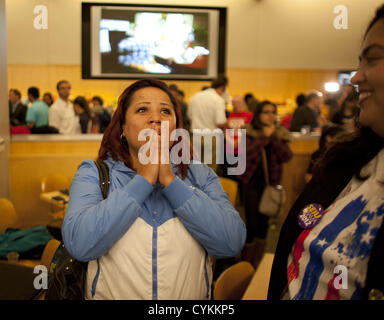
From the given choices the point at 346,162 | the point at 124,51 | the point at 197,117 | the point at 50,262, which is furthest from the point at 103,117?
the point at 197,117

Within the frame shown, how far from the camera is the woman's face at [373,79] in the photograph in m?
0.65

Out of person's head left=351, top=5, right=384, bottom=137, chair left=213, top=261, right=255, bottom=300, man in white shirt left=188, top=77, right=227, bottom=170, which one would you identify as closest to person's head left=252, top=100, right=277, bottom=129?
man in white shirt left=188, top=77, right=227, bottom=170

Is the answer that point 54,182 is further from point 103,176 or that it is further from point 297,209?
point 297,209

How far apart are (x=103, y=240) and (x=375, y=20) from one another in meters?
0.73

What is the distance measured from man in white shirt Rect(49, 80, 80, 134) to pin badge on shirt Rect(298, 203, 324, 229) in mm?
729

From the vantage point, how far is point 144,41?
1.03 m

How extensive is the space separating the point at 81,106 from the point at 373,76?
940mm

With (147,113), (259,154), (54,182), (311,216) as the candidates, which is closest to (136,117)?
(147,113)

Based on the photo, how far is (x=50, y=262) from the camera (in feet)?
3.29

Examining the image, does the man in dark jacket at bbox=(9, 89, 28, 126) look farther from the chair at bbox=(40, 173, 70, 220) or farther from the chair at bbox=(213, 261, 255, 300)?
the chair at bbox=(213, 261, 255, 300)

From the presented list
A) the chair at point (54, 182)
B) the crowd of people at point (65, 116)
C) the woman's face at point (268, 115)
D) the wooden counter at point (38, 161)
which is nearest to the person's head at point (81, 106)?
the crowd of people at point (65, 116)

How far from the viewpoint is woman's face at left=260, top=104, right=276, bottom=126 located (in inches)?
84.4

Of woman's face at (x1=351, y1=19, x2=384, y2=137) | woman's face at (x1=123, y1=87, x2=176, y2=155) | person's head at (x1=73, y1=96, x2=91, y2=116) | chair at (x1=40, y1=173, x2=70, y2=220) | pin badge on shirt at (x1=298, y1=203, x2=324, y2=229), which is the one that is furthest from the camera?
person's head at (x1=73, y1=96, x2=91, y2=116)

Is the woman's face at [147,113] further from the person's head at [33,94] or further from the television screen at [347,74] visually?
the person's head at [33,94]
